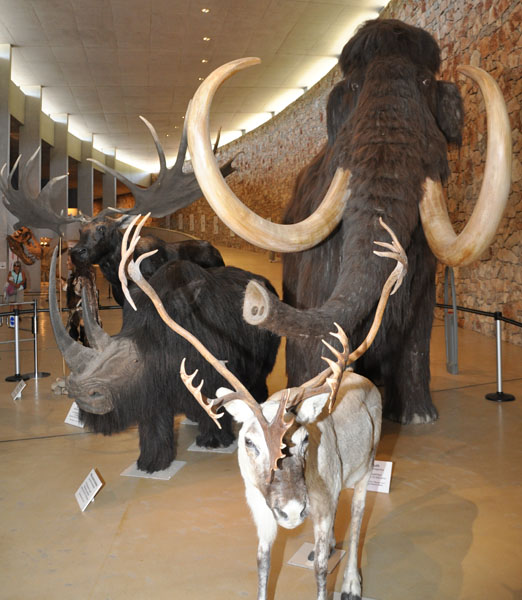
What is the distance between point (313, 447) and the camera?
166 centimetres

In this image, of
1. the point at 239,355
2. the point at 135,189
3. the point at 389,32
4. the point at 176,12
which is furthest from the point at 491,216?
the point at 176,12

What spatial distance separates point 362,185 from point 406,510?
139cm

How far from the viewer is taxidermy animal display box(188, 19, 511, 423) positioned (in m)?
2.26

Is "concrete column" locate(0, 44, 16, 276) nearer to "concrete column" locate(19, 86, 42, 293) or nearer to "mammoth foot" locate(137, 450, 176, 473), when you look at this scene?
"concrete column" locate(19, 86, 42, 293)

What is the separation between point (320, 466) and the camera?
1672mm

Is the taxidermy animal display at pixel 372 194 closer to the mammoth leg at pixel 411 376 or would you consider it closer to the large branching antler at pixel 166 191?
the mammoth leg at pixel 411 376

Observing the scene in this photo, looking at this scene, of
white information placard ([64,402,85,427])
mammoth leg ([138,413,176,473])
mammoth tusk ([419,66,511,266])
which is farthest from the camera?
white information placard ([64,402,85,427])

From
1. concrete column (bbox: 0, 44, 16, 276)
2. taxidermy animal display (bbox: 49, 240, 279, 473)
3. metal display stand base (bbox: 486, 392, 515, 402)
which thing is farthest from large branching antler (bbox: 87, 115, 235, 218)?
concrete column (bbox: 0, 44, 16, 276)

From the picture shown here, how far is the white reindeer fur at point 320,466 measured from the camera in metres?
1.50

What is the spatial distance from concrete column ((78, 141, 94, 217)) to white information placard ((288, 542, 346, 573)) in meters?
16.8

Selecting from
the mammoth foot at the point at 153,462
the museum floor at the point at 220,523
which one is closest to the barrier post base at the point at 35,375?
the museum floor at the point at 220,523

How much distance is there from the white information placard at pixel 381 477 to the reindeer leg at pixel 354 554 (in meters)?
0.82

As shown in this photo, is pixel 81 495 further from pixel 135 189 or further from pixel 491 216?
pixel 135 189

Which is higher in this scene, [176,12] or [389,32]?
[176,12]
